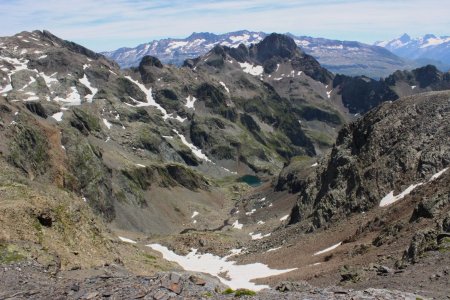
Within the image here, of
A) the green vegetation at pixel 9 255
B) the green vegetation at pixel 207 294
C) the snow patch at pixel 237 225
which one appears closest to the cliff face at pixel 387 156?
the snow patch at pixel 237 225

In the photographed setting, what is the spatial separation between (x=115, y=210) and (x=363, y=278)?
134 meters

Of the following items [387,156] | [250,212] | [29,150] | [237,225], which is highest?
[387,156]

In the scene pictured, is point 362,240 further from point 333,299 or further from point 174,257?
point 174,257

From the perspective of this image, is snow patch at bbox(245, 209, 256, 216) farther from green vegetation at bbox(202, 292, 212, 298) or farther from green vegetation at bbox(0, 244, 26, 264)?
green vegetation at bbox(202, 292, 212, 298)

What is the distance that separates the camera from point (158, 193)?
636 ft

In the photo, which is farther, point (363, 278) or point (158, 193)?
point (158, 193)

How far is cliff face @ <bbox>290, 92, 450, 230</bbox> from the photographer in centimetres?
7888

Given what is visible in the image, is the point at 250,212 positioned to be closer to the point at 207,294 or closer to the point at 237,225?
the point at 237,225

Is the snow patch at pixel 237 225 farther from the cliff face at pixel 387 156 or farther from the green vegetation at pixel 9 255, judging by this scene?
→ the green vegetation at pixel 9 255

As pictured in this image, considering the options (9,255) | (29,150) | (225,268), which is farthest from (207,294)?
(29,150)

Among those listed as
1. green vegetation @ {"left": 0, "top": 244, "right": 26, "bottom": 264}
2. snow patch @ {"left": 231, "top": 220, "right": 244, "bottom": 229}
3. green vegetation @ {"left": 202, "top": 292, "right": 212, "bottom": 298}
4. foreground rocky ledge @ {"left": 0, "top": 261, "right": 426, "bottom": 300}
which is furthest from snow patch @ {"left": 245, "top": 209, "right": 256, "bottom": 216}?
green vegetation @ {"left": 202, "top": 292, "right": 212, "bottom": 298}

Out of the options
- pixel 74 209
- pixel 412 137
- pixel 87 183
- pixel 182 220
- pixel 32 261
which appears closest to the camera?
pixel 32 261

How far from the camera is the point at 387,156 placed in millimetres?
86250

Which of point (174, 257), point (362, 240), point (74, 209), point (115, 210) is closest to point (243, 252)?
point (174, 257)
